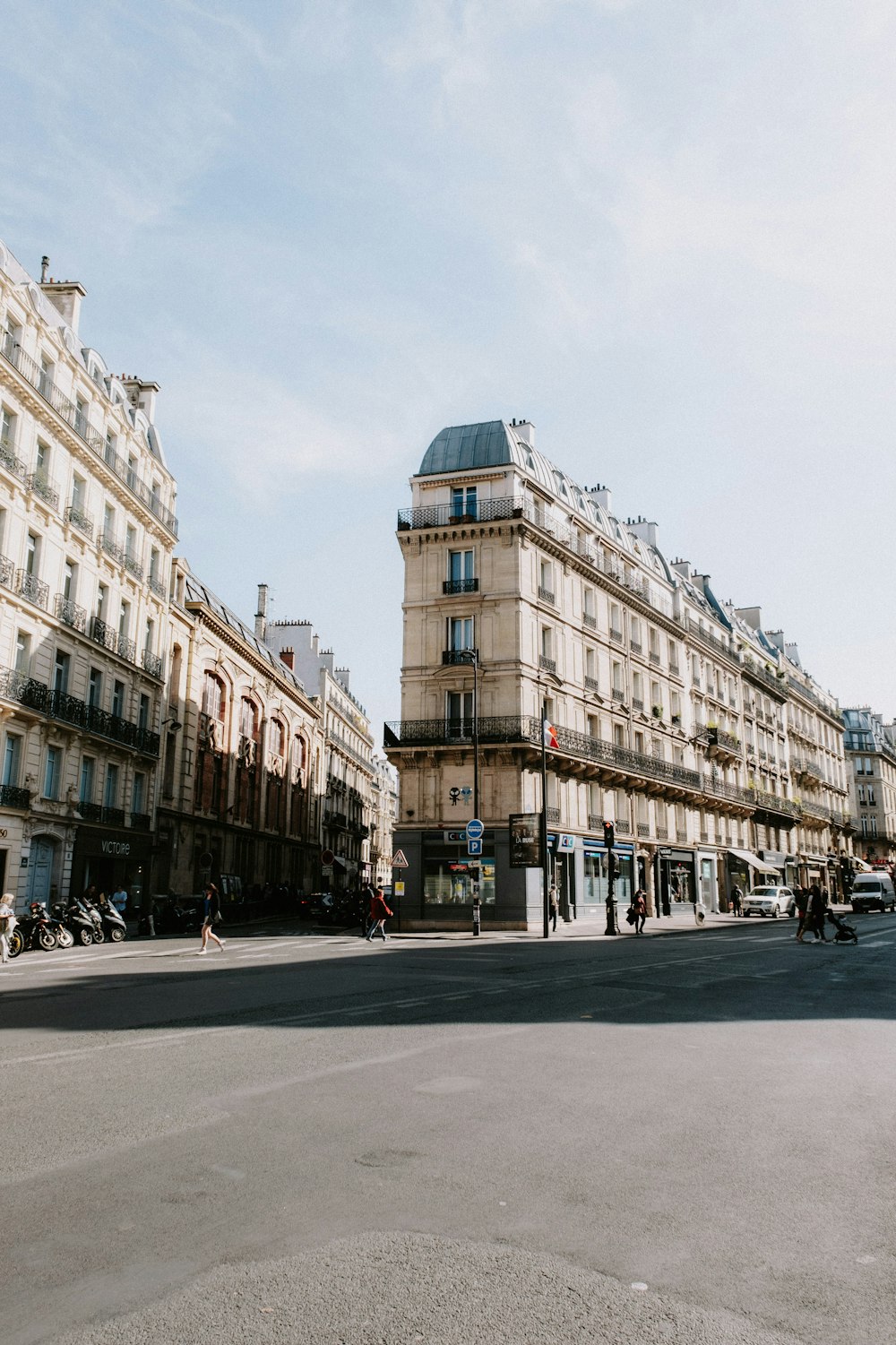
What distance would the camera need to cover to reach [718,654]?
2357 inches

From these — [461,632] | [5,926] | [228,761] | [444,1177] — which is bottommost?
[444,1177]

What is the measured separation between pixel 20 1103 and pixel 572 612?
38.1m

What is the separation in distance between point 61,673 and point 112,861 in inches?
295

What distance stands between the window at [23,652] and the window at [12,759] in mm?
1956

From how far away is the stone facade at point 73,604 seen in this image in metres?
29.0

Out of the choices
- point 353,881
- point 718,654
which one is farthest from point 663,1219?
point 353,881

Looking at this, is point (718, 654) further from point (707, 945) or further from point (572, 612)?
point (707, 945)

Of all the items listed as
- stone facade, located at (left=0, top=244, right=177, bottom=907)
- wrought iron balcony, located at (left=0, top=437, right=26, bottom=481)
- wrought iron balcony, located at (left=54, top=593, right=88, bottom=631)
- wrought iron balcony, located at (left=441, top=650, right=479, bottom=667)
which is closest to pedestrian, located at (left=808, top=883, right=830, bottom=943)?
wrought iron balcony, located at (left=441, top=650, right=479, bottom=667)

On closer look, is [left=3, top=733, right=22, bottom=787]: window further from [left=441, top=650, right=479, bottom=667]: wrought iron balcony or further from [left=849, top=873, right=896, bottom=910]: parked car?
[left=849, top=873, right=896, bottom=910]: parked car

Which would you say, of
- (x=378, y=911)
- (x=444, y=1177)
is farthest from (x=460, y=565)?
(x=444, y=1177)

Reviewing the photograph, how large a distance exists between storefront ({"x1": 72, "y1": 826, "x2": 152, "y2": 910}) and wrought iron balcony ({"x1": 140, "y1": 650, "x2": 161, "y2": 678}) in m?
6.48

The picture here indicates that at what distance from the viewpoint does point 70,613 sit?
106 ft

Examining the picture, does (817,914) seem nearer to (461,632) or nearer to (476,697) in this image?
(476,697)

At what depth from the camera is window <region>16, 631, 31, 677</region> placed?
29469 millimetres
